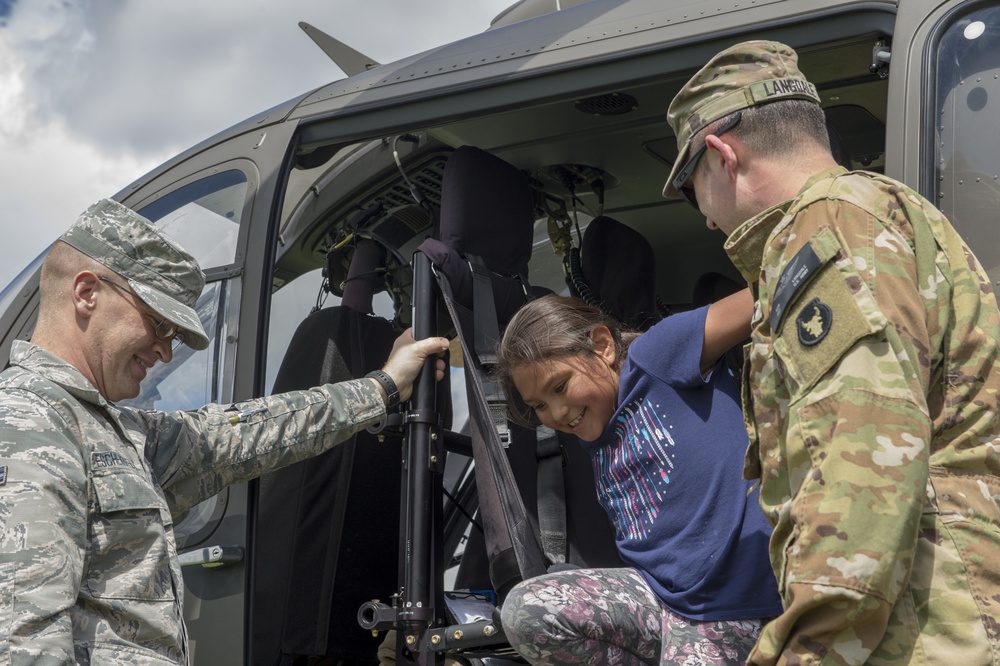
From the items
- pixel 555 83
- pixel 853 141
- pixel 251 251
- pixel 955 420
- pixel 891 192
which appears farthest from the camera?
pixel 853 141

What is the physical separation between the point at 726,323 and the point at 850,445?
706 mm

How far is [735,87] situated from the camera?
1819 millimetres

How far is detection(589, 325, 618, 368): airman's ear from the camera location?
A: 257 centimetres

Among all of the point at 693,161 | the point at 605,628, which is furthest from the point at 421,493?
the point at 693,161

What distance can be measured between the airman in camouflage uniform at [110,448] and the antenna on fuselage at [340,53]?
4.35ft

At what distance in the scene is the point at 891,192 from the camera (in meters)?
1.65

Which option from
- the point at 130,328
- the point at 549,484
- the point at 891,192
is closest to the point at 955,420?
the point at 891,192

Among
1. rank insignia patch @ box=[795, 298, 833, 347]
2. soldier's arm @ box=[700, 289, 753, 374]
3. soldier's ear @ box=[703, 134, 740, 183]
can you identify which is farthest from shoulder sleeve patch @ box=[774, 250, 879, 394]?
soldier's arm @ box=[700, 289, 753, 374]

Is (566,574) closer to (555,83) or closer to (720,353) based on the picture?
(720,353)

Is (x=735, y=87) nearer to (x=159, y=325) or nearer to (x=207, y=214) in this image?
(x=159, y=325)

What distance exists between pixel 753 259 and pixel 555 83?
112 cm

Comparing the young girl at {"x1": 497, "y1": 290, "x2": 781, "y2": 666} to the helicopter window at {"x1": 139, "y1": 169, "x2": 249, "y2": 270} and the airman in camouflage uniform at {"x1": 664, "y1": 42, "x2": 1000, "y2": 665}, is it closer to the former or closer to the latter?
the airman in camouflage uniform at {"x1": 664, "y1": 42, "x2": 1000, "y2": 665}

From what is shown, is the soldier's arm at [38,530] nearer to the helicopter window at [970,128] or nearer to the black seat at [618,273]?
the helicopter window at [970,128]

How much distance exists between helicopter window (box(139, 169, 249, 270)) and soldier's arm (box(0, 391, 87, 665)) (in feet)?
3.88
